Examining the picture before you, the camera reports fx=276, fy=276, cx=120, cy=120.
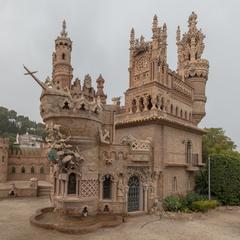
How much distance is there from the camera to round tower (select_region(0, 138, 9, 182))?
50312 mm

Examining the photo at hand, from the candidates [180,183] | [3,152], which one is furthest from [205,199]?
[3,152]

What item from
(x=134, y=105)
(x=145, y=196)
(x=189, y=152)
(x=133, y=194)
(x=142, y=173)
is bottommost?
(x=145, y=196)

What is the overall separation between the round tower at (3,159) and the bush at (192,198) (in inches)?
1392

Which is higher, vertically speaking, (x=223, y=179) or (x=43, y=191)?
(x=223, y=179)

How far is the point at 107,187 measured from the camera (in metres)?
24.4

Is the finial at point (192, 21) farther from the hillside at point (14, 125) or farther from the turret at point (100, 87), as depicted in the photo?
the hillside at point (14, 125)

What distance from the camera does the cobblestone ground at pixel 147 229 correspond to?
17938 millimetres

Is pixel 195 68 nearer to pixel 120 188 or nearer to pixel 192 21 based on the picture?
pixel 192 21

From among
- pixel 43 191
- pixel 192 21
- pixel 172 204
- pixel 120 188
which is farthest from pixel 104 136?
pixel 192 21

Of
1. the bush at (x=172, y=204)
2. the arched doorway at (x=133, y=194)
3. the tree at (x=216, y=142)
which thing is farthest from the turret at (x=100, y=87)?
the tree at (x=216, y=142)

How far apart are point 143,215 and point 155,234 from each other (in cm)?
575

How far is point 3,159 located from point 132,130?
3239 centimetres

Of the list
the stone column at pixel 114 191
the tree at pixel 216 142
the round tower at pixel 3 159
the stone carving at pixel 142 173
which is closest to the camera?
the stone column at pixel 114 191

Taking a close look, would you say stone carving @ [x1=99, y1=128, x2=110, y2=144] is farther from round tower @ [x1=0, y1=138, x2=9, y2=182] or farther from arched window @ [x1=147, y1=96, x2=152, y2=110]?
round tower @ [x1=0, y1=138, x2=9, y2=182]
